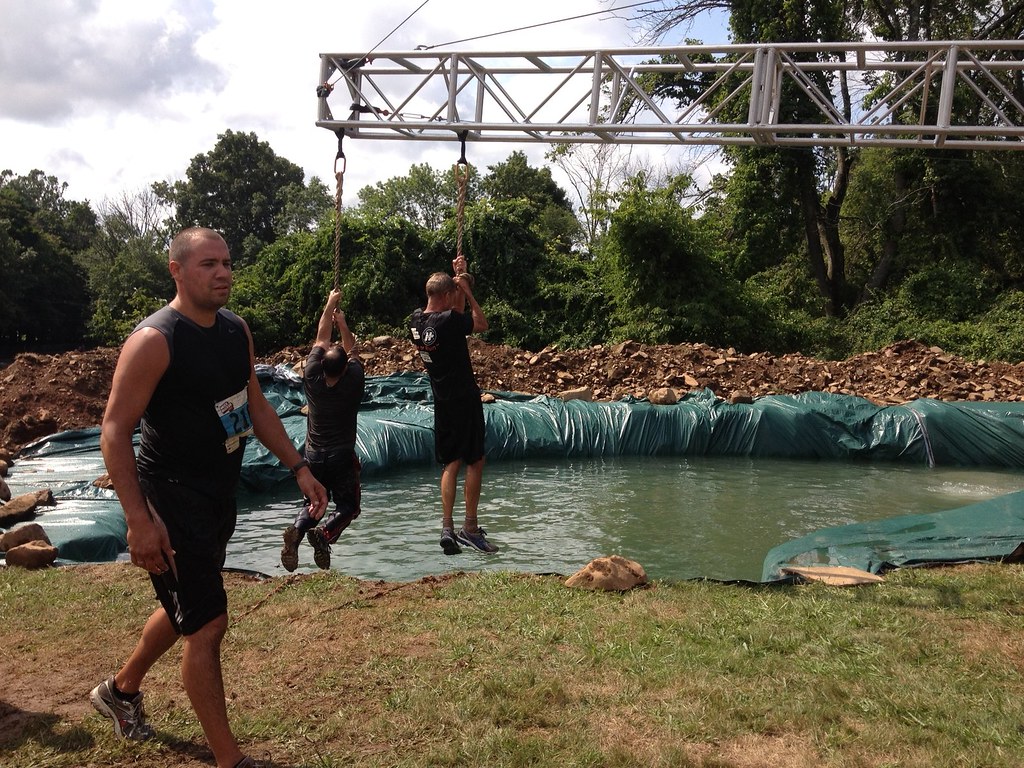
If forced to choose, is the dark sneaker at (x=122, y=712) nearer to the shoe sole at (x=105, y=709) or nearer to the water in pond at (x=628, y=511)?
the shoe sole at (x=105, y=709)

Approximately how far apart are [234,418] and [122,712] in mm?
1363

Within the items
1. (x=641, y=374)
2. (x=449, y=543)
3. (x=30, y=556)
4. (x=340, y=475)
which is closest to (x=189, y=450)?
(x=340, y=475)

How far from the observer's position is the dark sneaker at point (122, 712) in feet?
12.0

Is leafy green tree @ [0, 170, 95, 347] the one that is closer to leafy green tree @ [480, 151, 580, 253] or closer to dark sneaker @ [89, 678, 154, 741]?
leafy green tree @ [480, 151, 580, 253]

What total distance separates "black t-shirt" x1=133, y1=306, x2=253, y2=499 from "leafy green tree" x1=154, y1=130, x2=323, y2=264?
158ft

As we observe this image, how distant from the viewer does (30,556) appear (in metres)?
6.78

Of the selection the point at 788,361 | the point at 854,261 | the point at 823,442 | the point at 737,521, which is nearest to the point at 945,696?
the point at 737,521

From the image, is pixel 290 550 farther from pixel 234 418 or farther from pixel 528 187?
pixel 528 187

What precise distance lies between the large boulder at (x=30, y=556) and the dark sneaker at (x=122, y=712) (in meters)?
3.58

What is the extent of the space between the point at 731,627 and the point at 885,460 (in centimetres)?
991

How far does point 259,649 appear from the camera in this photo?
4824 millimetres

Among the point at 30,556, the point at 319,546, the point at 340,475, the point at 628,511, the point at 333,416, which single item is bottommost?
the point at 628,511

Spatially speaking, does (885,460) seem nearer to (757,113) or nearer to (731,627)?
(757,113)

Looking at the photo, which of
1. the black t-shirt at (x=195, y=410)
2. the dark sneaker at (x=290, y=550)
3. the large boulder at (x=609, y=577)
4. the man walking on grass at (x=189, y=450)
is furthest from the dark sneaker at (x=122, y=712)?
the large boulder at (x=609, y=577)
